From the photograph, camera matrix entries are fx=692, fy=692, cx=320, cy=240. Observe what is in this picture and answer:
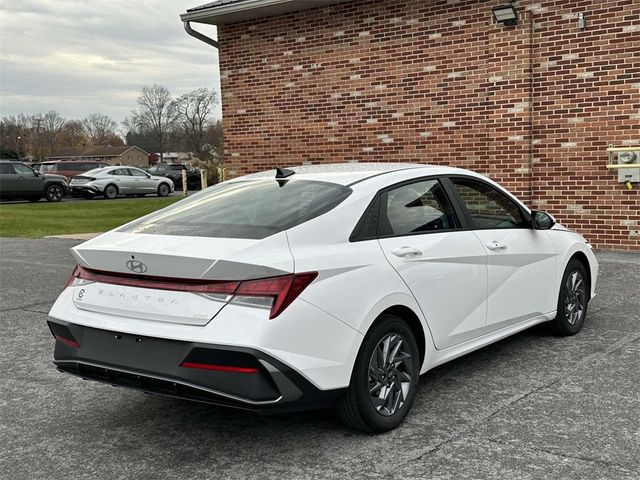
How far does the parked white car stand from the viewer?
28.3 metres

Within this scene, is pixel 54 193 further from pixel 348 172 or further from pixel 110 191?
pixel 348 172

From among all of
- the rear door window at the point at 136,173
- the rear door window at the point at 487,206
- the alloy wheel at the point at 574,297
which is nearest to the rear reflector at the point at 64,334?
the rear door window at the point at 487,206

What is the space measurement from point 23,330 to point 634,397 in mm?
5076

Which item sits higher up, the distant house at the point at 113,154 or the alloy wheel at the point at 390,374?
the distant house at the point at 113,154

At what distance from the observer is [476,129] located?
35.2 feet

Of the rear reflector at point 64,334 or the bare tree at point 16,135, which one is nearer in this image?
the rear reflector at point 64,334

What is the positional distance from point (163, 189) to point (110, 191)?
303 centimetres

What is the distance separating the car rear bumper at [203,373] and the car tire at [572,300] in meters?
2.77

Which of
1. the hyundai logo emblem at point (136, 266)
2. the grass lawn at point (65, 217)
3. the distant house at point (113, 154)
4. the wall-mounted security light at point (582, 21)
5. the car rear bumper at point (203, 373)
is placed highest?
the wall-mounted security light at point (582, 21)

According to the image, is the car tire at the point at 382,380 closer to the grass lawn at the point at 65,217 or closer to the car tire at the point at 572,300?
the car tire at the point at 572,300

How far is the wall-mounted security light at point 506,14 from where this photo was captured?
9906mm

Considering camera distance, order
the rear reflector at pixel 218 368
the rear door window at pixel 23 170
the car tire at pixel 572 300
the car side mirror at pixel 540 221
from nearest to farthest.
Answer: the rear reflector at pixel 218 368 < the car side mirror at pixel 540 221 < the car tire at pixel 572 300 < the rear door window at pixel 23 170

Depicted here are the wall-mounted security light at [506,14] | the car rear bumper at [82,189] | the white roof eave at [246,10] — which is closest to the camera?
the wall-mounted security light at [506,14]

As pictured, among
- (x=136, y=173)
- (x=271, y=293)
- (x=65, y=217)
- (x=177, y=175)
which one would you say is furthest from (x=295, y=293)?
(x=177, y=175)
